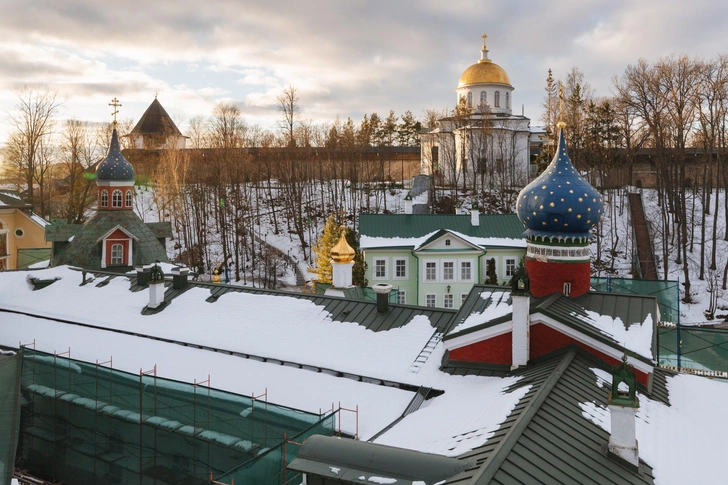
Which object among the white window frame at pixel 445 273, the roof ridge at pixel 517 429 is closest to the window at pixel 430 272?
the white window frame at pixel 445 273

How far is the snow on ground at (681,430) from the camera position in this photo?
6.22 metres

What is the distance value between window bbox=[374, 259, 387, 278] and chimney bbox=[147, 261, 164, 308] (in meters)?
14.4

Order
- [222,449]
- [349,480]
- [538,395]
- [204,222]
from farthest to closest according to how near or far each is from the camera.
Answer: [204,222] < [222,449] < [538,395] < [349,480]

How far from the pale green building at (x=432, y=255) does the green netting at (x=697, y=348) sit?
11524mm

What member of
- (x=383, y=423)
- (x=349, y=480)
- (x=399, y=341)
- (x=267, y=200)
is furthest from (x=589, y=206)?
(x=267, y=200)

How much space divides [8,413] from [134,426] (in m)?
2.26

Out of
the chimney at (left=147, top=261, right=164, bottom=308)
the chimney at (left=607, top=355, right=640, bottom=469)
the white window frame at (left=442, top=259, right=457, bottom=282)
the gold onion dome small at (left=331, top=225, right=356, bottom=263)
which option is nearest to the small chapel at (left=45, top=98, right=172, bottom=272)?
the chimney at (left=147, top=261, right=164, bottom=308)

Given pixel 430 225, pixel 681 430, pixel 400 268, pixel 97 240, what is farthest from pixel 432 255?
pixel 681 430

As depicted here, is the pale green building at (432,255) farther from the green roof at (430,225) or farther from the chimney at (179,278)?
the chimney at (179,278)

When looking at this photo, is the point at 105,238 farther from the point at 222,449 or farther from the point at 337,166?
the point at 337,166

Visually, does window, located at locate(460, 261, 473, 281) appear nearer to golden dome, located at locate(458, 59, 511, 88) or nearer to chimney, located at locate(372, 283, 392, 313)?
chimney, located at locate(372, 283, 392, 313)

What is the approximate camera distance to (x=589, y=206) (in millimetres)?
10688

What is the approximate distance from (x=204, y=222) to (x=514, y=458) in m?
37.4

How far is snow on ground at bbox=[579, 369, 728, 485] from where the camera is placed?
245 inches
